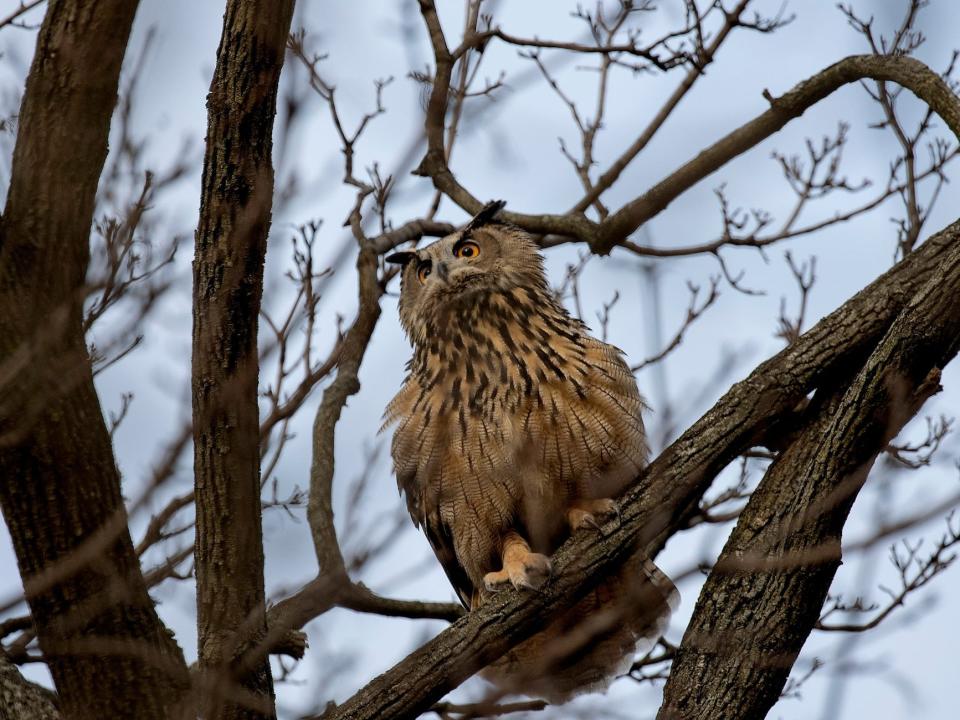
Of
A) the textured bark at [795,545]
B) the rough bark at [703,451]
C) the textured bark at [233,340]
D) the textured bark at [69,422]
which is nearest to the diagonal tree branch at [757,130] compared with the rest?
the rough bark at [703,451]

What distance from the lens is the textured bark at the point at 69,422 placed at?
8.71 ft

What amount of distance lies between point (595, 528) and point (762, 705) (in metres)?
0.68

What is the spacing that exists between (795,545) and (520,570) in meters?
0.81

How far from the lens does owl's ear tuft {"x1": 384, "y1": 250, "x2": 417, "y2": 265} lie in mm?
4368

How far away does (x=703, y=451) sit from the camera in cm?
322

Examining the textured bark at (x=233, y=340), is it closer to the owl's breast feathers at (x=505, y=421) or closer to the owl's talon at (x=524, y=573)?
the owl's talon at (x=524, y=573)

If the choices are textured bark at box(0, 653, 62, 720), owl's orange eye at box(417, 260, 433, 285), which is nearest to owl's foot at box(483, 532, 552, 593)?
owl's orange eye at box(417, 260, 433, 285)

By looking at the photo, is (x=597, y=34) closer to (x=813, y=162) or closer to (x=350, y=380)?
(x=813, y=162)

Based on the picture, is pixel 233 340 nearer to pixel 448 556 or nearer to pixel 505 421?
pixel 505 421

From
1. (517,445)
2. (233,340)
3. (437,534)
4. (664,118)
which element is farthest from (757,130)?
(233,340)

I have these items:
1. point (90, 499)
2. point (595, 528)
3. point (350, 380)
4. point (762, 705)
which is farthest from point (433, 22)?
point (762, 705)

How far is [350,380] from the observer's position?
354 cm

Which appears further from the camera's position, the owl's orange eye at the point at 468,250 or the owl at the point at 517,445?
the owl's orange eye at the point at 468,250

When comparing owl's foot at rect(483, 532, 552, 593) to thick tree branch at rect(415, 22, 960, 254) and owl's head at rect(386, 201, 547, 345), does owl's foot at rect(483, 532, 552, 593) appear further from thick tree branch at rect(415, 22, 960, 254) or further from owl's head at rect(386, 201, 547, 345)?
thick tree branch at rect(415, 22, 960, 254)
